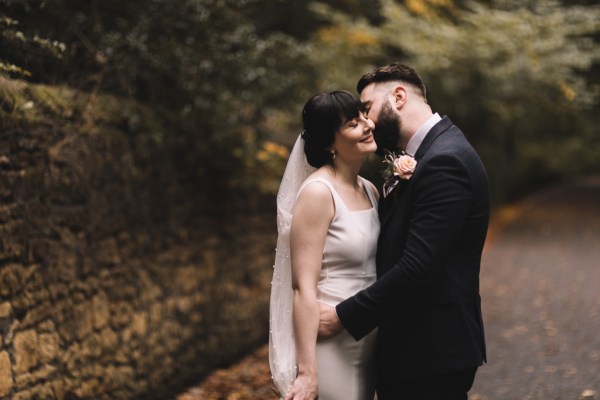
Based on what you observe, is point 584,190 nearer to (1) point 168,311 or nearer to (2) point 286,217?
(1) point 168,311

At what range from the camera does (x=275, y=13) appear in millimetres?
12297

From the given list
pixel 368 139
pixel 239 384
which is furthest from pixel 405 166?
pixel 239 384

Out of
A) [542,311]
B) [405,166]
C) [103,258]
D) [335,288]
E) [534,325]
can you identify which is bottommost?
[542,311]

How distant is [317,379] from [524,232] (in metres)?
14.9

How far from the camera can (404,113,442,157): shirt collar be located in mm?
2936

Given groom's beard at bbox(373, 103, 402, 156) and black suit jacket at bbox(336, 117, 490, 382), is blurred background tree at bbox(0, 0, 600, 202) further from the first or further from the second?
black suit jacket at bbox(336, 117, 490, 382)

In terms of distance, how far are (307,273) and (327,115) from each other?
0.66 meters

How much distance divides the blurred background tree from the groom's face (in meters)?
2.32

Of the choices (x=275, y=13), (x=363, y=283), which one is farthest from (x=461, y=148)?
(x=275, y=13)

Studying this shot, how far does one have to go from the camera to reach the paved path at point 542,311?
20.0 ft

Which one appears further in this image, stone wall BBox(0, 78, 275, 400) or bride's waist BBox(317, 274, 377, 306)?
stone wall BBox(0, 78, 275, 400)

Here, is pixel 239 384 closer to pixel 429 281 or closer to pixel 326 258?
pixel 326 258

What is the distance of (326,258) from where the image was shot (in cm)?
292

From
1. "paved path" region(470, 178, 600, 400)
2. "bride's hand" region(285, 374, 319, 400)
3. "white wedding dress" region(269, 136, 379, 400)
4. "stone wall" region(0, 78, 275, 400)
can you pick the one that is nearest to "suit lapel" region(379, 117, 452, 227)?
"white wedding dress" region(269, 136, 379, 400)
